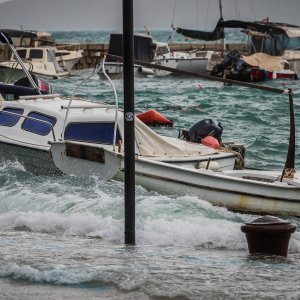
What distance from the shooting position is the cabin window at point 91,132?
58.4 ft

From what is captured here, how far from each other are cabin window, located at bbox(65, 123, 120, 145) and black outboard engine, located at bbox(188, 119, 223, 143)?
2.23 m

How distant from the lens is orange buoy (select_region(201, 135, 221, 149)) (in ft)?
62.1

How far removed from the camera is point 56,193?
54.7 ft

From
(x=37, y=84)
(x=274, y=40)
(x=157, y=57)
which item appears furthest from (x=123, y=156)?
(x=274, y=40)

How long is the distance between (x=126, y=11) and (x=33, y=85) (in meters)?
10.9

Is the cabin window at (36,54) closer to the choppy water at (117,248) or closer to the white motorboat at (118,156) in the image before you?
the choppy water at (117,248)

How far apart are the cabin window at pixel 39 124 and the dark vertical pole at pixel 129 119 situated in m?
6.38

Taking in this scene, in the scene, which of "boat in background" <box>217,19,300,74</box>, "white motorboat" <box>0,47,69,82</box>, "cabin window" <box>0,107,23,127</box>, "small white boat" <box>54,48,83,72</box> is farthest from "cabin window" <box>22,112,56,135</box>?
"boat in background" <box>217,19,300,74</box>

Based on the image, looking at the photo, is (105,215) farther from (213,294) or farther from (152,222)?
(213,294)

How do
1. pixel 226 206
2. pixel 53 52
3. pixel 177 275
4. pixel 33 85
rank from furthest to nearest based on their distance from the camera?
pixel 53 52 < pixel 33 85 < pixel 226 206 < pixel 177 275

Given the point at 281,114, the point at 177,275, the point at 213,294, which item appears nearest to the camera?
the point at 213,294

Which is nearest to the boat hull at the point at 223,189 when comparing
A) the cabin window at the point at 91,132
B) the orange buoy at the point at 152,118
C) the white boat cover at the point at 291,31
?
the cabin window at the point at 91,132

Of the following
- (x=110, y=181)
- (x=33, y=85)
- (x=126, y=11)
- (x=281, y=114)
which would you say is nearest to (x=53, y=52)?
(x=281, y=114)

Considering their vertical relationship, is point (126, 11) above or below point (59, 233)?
above
